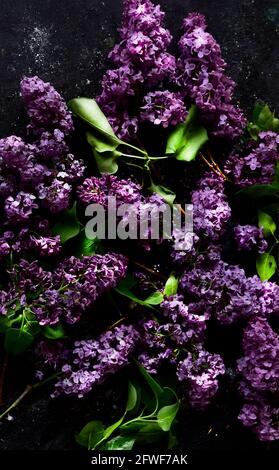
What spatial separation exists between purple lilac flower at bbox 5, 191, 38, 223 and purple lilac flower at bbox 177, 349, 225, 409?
15.0 inches

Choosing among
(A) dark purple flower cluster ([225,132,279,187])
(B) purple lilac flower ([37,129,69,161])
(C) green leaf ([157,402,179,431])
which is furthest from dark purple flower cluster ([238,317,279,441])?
(B) purple lilac flower ([37,129,69,161])

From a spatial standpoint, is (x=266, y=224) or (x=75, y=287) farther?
(x=266, y=224)

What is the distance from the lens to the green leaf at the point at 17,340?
1.33m

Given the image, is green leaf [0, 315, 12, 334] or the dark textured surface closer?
green leaf [0, 315, 12, 334]

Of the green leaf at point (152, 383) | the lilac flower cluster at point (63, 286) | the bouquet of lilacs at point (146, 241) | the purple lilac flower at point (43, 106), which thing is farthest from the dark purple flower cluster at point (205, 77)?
the green leaf at point (152, 383)

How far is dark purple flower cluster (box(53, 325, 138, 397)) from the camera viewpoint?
1.36m

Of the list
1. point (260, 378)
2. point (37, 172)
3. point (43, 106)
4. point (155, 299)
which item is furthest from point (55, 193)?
point (260, 378)

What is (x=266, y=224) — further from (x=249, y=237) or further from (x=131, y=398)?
(x=131, y=398)

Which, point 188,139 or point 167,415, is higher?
point 188,139

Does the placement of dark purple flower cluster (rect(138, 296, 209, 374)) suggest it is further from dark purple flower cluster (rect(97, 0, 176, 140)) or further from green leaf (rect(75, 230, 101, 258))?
dark purple flower cluster (rect(97, 0, 176, 140))

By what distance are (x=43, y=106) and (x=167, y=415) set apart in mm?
582

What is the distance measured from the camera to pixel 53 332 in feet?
4.48

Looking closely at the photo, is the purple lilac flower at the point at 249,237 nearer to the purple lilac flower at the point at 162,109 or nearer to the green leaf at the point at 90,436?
the purple lilac flower at the point at 162,109
